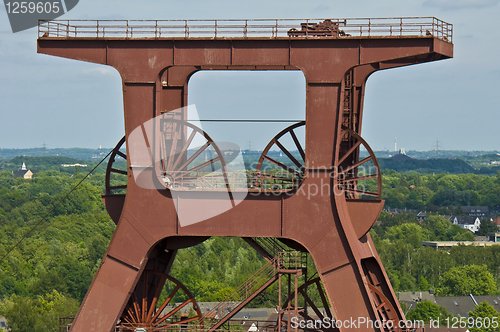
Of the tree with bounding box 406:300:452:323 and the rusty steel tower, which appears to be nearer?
the rusty steel tower

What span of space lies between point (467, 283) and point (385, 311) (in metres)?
83.1

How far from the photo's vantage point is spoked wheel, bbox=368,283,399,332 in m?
26.5

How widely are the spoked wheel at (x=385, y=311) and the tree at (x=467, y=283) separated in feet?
268

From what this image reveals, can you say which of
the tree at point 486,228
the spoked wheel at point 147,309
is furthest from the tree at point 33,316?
the tree at point 486,228

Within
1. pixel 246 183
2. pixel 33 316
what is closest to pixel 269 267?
pixel 246 183

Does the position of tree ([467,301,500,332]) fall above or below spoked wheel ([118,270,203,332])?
below

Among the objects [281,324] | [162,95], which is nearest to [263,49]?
[162,95]

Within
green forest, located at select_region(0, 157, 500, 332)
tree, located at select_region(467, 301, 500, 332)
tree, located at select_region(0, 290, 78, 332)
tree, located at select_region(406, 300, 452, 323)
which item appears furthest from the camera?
green forest, located at select_region(0, 157, 500, 332)

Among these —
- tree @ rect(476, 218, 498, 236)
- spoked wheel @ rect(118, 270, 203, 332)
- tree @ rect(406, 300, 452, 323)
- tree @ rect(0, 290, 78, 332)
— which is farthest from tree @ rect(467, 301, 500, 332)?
tree @ rect(476, 218, 498, 236)

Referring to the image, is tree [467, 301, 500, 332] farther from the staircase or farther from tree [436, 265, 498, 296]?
the staircase

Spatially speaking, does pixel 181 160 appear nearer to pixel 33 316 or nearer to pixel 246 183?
pixel 246 183

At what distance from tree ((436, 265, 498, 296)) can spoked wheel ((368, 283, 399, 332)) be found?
81.6 m

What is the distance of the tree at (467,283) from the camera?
10638 cm

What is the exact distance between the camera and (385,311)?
28.0 meters
